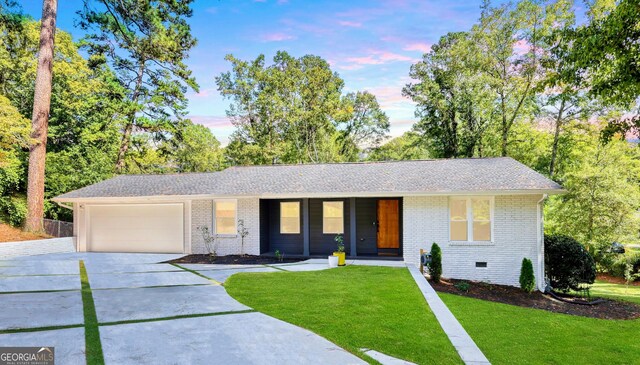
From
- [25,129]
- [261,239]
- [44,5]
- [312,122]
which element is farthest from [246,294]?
[312,122]

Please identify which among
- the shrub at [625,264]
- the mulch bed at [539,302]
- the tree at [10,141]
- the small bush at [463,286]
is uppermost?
the tree at [10,141]

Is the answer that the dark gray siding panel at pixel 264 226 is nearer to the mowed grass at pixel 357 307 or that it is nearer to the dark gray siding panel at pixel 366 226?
the dark gray siding panel at pixel 366 226

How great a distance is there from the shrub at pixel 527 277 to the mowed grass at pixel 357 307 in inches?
135

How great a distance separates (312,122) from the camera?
32.8 m

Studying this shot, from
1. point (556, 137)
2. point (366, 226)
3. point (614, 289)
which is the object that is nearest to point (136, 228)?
Answer: point (366, 226)

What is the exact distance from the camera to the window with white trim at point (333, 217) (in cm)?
1429

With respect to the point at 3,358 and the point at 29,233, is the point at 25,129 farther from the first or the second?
the point at 3,358

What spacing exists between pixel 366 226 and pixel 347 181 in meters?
1.78

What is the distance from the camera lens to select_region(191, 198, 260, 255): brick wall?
46.3 ft

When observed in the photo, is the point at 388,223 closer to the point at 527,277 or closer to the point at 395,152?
the point at 527,277

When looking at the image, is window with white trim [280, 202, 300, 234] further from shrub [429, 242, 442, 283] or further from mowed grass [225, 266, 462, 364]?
shrub [429, 242, 442, 283]

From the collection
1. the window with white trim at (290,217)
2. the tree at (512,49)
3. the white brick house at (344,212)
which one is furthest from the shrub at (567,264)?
the tree at (512,49)

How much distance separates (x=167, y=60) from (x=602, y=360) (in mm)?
27954

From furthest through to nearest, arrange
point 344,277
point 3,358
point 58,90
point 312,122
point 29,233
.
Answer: point 312,122, point 58,90, point 29,233, point 344,277, point 3,358
